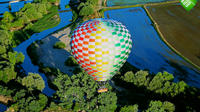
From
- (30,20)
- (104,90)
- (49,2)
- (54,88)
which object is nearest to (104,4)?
(49,2)

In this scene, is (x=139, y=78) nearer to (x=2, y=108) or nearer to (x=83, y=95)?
(x=83, y=95)

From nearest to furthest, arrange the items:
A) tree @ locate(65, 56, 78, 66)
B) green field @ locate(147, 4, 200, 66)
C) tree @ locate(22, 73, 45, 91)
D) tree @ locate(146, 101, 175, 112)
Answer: tree @ locate(146, 101, 175, 112) < tree @ locate(22, 73, 45, 91) < tree @ locate(65, 56, 78, 66) < green field @ locate(147, 4, 200, 66)

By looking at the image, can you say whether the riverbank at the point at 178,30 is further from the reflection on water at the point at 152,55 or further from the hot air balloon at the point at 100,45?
the hot air balloon at the point at 100,45

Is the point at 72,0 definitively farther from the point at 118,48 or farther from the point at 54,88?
the point at 118,48

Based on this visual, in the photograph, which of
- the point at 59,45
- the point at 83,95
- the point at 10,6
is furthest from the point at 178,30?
the point at 10,6

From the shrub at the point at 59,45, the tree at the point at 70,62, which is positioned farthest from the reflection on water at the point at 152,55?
the shrub at the point at 59,45

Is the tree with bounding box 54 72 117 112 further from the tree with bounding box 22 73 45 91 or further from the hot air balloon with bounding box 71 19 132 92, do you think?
the tree with bounding box 22 73 45 91

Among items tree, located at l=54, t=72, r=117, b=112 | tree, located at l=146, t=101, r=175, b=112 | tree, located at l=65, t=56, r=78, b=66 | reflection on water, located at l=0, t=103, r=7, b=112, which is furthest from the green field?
reflection on water, located at l=0, t=103, r=7, b=112
